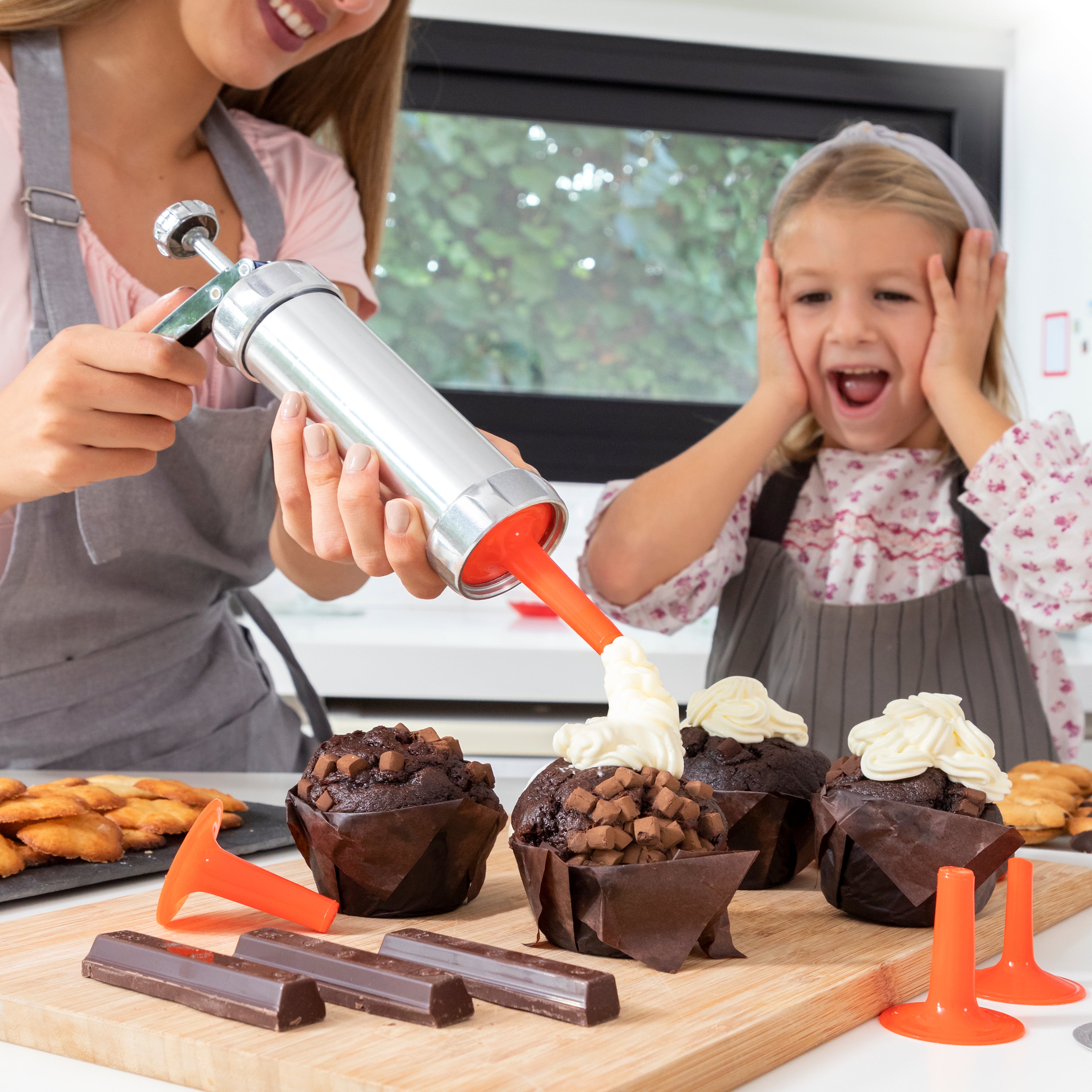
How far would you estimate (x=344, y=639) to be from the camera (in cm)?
252

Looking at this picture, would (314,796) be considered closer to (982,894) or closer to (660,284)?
(982,894)

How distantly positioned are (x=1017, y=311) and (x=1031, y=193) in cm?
29

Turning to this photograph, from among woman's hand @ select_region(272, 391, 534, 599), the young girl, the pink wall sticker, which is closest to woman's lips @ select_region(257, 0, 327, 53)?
woman's hand @ select_region(272, 391, 534, 599)

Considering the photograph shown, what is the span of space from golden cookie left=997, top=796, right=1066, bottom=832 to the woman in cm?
78

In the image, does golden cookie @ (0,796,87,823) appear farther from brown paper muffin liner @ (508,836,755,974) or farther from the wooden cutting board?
brown paper muffin liner @ (508,836,755,974)

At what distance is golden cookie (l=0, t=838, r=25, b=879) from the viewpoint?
915 mm

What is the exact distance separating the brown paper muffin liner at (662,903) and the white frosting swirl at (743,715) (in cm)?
28

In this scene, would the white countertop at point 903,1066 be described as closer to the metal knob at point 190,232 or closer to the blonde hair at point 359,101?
the metal knob at point 190,232

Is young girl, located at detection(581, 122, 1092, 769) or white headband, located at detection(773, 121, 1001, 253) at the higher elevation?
white headband, located at detection(773, 121, 1001, 253)

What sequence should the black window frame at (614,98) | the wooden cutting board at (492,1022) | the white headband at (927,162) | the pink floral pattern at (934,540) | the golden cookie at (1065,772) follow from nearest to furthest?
the wooden cutting board at (492,1022) < the golden cookie at (1065,772) < the pink floral pattern at (934,540) < the white headband at (927,162) < the black window frame at (614,98)

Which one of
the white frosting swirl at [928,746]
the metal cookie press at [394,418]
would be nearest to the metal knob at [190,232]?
the metal cookie press at [394,418]

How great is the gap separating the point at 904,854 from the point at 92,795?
68 cm

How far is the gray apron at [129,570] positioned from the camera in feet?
4.15

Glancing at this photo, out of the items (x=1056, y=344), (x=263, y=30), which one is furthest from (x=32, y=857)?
(x=1056, y=344)
